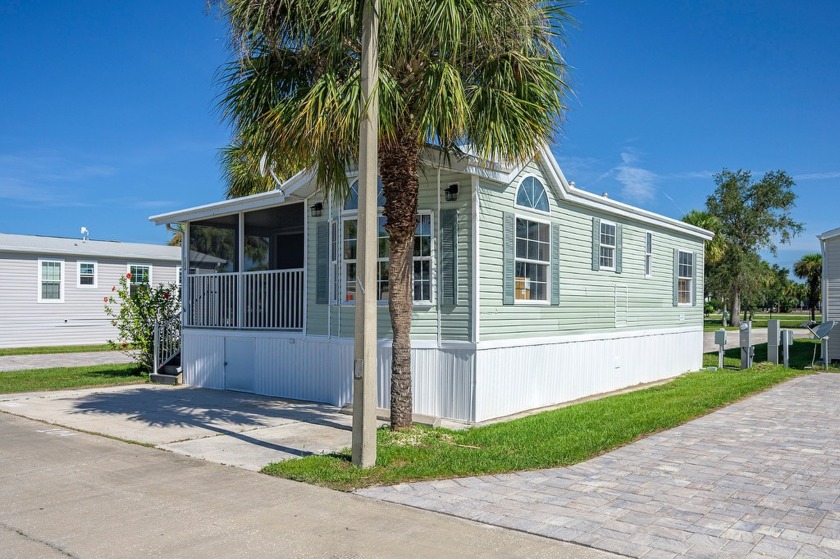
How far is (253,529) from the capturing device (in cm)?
541

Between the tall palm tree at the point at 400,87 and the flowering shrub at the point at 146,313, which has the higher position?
the tall palm tree at the point at 400,87

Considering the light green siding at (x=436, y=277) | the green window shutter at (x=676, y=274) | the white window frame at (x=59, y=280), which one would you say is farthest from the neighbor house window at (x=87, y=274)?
the green window shutter at (x=676, y=274)

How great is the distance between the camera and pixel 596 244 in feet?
44.2

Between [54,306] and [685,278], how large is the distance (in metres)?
22.9

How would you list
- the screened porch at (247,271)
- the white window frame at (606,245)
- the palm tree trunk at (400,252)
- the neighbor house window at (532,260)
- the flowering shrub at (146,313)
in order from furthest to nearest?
1. the flowering shrub at (146,313)
2. the white window frame at (606,245)
3. the screened porch at (247,271)
4. the neighbor house window at (532,260)
5. the palm tree trunk at (400,252)

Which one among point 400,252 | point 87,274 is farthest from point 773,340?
point 87,274

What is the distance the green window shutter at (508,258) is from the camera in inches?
418

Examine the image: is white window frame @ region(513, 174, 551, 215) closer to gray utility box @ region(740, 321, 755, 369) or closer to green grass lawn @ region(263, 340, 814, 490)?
green grass lawn @ region(263, 340, 814, 490)

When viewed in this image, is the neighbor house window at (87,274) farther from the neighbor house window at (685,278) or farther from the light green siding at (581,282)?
the neighbor house window at (685,278)

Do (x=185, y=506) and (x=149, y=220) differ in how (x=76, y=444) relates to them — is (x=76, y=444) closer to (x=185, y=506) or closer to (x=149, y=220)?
(x=185, y=506)

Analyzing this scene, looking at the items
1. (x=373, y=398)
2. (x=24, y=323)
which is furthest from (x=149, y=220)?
(x=24, y=323)

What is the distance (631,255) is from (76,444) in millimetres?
11360

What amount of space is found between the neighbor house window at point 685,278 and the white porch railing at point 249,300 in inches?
400

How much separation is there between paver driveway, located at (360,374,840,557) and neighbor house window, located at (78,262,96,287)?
24392 millimetres
